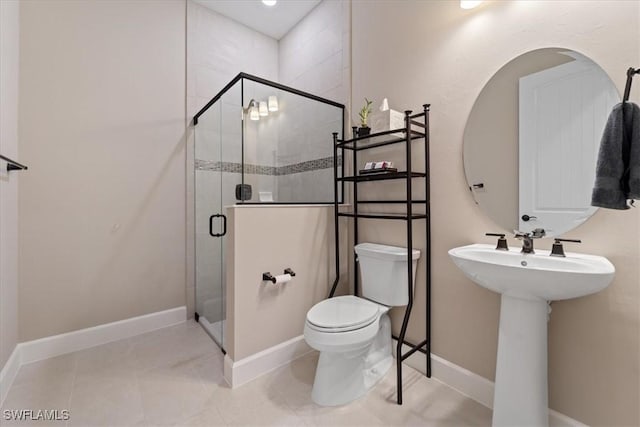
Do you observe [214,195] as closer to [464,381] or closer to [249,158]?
[249,158]

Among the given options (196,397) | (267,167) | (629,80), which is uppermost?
(629,80)

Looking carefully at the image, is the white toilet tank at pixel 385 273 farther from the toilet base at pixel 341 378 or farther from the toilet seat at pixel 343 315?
the toilet base at pixel 341 378

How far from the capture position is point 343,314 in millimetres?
1584

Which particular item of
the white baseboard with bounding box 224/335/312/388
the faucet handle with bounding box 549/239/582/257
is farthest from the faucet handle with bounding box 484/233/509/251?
the white baseboard with bounding box 224/335/312/388

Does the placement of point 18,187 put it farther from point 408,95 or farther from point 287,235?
point 408,95

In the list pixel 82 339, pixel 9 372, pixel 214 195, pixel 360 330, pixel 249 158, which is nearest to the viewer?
pixel 360 330

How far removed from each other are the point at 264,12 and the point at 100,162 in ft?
6.61

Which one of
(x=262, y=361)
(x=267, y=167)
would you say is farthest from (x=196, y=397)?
(x=267, y=167)

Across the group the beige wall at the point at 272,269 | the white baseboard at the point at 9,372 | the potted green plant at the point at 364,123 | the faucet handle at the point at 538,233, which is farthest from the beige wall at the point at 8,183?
the faucet handle at the point at 538,233

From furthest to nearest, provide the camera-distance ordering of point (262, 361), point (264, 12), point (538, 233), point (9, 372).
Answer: point (264, 12), point (262, 361), point (9, 372), point (538, 233)

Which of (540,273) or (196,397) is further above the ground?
(540,273)

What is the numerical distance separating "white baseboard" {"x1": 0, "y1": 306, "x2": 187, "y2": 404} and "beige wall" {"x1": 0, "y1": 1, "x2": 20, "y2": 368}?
0.09 metres

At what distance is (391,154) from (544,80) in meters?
0.88

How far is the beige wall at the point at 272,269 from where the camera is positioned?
1.68m
